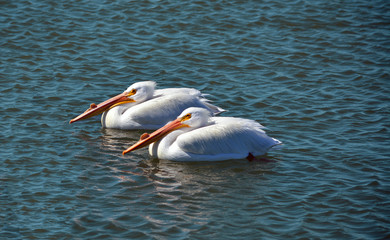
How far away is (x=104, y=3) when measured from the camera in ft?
43.0

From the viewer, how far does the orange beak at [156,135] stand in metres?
7.74

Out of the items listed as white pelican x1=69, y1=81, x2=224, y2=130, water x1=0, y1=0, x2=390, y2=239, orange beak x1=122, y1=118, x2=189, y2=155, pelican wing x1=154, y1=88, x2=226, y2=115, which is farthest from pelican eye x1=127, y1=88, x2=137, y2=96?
orange beak x1=122, y1=118, x2=189, y2=155

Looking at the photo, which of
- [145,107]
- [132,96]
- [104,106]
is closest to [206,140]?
[145,107]

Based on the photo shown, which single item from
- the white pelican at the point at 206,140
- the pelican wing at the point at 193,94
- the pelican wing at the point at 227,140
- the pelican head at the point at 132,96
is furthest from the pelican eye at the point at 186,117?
the pelican head at the point at 132,96

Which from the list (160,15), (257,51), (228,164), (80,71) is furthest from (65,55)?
(228,164)

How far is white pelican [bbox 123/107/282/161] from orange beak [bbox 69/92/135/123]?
3.71ft

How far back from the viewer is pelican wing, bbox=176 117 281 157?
298 inches

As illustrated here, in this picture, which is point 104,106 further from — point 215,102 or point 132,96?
point 215,102

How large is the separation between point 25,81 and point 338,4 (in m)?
6.81

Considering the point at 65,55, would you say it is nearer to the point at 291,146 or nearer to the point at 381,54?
the point at 291,146

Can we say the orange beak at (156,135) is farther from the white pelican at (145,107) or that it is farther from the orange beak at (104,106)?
the orange beak at (104,106)

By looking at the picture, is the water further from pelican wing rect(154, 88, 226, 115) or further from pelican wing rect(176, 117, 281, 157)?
pelican wing rect(154, 88, 226, 115)

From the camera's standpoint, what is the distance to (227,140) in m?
7.61

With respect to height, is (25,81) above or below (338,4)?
below
